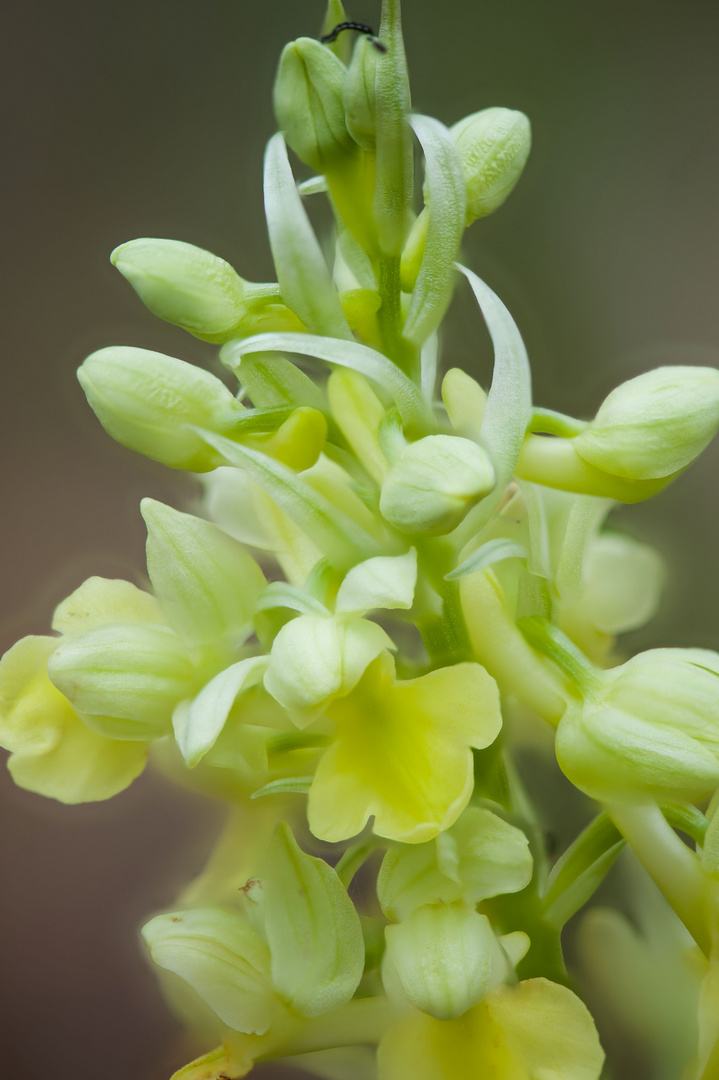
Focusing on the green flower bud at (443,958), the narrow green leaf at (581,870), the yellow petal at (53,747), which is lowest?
the narrow green leaf at (581,870)

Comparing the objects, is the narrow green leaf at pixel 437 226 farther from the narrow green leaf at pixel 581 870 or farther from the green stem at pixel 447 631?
the narrow green leaf at pixel 581 870

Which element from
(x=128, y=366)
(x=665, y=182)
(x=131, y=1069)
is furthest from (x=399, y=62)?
(x=665, y=182)

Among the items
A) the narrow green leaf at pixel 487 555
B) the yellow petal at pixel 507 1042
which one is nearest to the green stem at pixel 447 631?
the narrow green leaf at pixel 487 555

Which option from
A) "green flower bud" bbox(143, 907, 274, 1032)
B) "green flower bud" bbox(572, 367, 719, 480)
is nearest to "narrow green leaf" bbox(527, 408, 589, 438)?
"green flower bud" bbox(572, 367, 719, 480)

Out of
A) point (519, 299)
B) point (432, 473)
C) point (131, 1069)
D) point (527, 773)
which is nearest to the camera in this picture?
point (432, 473)

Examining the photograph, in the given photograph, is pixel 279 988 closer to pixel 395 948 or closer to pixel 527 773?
pixel 395 948
